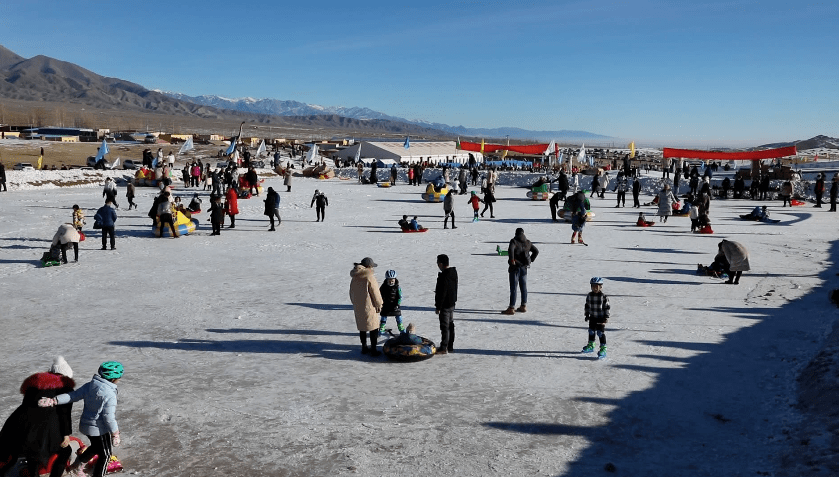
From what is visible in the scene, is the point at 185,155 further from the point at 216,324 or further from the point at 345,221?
the point at 216,324

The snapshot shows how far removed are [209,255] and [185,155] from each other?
4122 centimetres

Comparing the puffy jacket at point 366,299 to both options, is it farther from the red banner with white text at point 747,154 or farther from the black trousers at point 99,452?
the red banner with white text at point 747,154

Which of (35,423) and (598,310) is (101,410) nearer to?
(35,423)

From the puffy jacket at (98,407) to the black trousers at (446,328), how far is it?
4383 millimetres

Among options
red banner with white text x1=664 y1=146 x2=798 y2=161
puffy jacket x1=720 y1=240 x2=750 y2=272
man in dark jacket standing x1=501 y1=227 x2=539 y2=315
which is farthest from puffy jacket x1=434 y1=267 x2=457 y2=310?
red banner with white text x1=664 y1=146 x2=798 y2=161

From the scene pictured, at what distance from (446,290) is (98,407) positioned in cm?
454

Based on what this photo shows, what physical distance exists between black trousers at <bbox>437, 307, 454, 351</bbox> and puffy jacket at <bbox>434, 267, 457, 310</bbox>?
0.08 m

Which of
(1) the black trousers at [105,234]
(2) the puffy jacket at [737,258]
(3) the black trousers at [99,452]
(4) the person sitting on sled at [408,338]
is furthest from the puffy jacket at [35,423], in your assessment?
(1) the black trousers at [105,234]

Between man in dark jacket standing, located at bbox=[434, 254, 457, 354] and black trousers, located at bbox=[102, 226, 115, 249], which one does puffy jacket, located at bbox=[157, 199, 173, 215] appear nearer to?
black trousers, located at bbox=[102, 226, 115, 249]

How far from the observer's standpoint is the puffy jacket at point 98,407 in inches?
200

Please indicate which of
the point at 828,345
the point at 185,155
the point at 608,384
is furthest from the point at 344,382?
the point at 185,155

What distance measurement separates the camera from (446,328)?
876cm

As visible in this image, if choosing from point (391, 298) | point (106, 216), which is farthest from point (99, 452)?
point (106, 216)

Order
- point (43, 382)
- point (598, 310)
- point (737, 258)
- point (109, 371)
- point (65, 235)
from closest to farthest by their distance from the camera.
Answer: point (43, 382), point (109, 371), point (598, 310), point (737, 258), point (65, 235)
